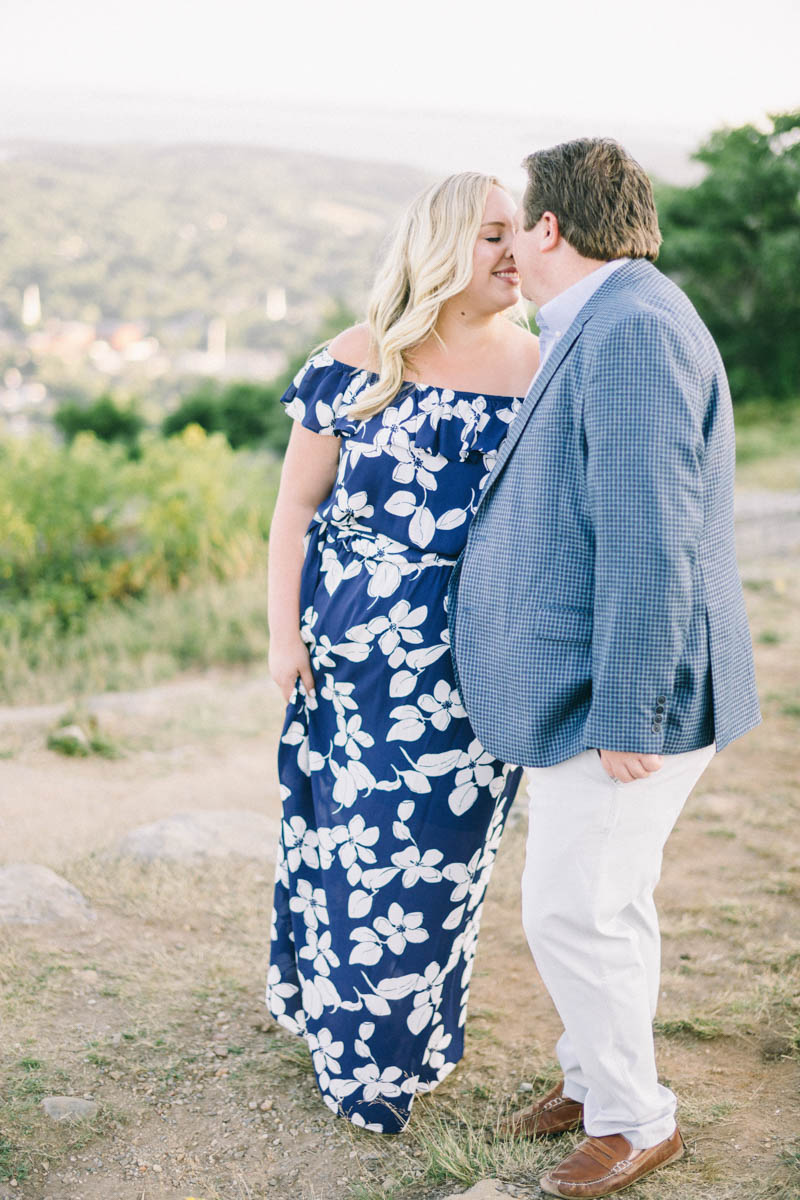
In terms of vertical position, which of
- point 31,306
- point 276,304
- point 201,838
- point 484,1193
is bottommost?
point 201,838

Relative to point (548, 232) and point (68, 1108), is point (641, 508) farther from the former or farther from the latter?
point (68, 1108)

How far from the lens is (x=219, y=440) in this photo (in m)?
8.99

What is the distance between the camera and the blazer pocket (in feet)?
5.62

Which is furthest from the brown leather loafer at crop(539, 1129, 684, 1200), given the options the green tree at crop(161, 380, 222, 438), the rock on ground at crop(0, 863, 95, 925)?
the green tree at crop(161, 380, 222, 438)

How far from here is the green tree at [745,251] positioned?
1897 cm

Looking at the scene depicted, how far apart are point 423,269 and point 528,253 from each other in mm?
314

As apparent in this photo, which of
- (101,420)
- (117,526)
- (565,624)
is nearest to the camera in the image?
(565,624)

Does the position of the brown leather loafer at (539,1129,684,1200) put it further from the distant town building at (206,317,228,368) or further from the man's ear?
the distant town building at (206,317,228,368)

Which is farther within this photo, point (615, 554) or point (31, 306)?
point (31, 306)

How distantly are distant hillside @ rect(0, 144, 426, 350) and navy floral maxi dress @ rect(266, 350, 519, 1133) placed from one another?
117ft

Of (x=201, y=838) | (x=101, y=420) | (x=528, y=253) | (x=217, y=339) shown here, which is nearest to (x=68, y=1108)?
(x=201, y=838)

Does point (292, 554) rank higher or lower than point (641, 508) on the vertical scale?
lower

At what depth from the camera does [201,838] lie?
12.1 ft

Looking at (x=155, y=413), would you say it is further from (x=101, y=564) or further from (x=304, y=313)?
(x=304, y=313)
